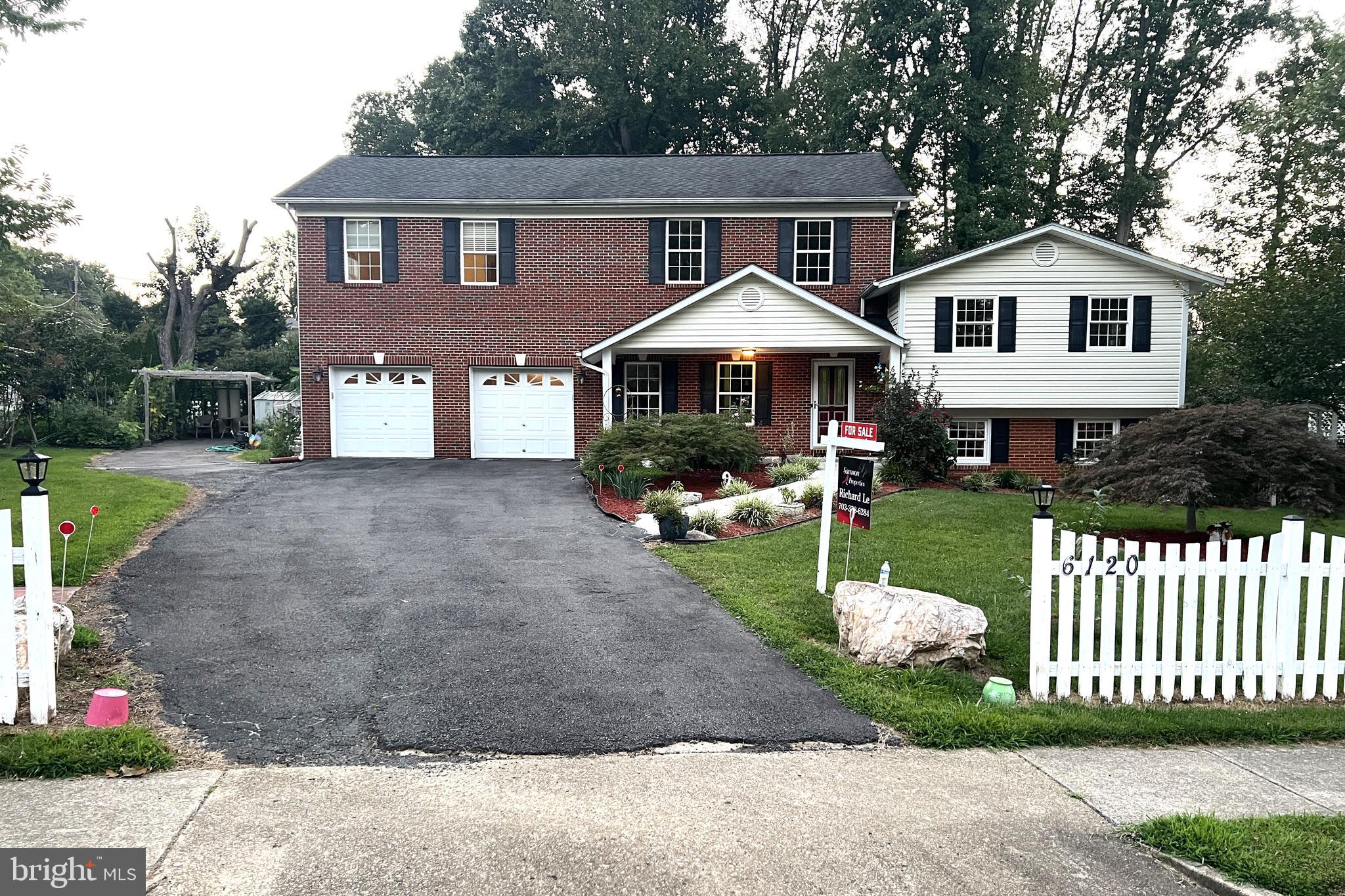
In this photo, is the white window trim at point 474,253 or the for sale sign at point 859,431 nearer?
the for sale sign at point 859,431

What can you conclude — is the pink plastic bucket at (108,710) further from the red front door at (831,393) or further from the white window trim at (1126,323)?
the white window trim at (1126,323)

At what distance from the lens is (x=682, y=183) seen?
69.9 ft

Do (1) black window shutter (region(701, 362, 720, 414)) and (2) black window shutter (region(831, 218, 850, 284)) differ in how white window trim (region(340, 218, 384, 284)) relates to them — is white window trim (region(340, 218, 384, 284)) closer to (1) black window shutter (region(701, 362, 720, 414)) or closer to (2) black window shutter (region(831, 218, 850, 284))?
(1) black window shutter (region(701, 362, 720, 414))

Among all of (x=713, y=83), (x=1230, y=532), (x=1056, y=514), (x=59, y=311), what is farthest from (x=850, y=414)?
(x=59, y=311)

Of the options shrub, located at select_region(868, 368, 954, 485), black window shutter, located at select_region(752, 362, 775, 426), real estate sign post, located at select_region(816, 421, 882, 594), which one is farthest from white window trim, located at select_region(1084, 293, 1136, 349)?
real estate sign post, located at select_region(816, 421, 882, 594)

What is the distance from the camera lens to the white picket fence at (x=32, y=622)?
191 inches

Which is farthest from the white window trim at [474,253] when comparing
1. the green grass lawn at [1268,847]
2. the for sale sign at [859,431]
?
the green grass lawn at [1268,847]

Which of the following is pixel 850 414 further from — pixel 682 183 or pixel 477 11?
pixel 477 11

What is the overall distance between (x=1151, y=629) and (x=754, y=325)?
13.1 m

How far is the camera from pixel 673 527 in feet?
36.8

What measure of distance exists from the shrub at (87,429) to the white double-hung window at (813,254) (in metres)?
20.0

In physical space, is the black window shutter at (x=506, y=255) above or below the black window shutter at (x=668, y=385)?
above

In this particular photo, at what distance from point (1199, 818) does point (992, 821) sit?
0.95 meters

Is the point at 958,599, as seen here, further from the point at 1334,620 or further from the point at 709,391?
the point at 709,391
